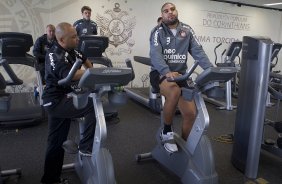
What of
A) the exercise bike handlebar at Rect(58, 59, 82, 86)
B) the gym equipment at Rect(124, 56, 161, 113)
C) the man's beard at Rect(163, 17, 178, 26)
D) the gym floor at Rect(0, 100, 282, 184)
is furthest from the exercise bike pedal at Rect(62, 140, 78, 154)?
the gym equipment at Rect(124, 56, 161, 113)

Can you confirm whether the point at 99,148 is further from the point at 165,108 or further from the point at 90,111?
the point at 165,108

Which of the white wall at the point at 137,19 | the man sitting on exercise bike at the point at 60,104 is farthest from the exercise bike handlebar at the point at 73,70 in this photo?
the white wall at the point at 137,19

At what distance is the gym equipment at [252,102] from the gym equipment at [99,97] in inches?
56.7

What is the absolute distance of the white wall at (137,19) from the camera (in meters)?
6.21

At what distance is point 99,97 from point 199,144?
3.46 feet

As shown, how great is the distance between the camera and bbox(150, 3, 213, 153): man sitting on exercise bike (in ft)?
9.13

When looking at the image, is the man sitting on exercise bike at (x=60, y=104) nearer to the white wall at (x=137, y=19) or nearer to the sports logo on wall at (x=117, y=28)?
the white wall at (x=137, y=19)

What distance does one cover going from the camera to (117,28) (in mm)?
7219

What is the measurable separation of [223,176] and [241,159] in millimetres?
283

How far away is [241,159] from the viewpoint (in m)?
2.99

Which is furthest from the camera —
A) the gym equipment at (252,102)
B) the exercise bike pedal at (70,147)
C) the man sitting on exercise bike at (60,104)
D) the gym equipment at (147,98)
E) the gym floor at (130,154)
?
the gym equipment at (147,98)

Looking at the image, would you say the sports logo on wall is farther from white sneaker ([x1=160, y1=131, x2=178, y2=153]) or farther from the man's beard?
white sneaker ([x1=160, y1=131, x2=178, y2=153])

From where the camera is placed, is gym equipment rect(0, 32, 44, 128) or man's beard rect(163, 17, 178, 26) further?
gym equipment rect(0, 32, 44, 128)

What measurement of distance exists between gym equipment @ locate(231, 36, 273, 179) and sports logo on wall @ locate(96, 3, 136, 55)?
15.3ft
